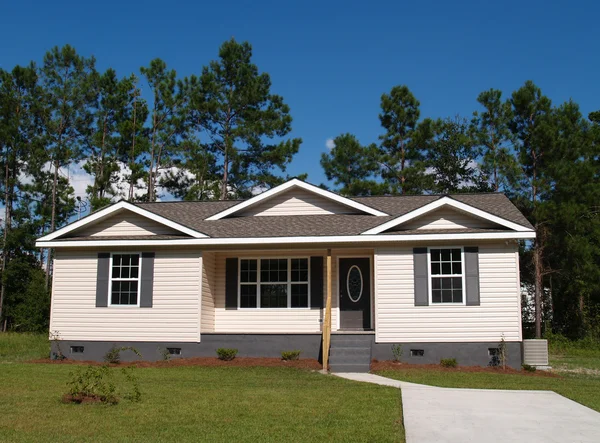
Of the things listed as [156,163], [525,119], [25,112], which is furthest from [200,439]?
[25,112]

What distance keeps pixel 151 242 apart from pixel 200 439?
9862mm

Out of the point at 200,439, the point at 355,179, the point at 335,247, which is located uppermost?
the point at 355,179

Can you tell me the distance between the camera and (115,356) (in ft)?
54.3

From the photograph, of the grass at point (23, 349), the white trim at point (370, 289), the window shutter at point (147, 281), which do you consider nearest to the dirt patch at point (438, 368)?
the white trim at point (370, 289)

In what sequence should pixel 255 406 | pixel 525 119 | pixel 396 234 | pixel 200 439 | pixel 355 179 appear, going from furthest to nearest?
pixel 355 179
pixel 525 119
pixel 396 234
pixel 255 406
pixel 200 439

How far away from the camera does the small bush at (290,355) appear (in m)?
15.8

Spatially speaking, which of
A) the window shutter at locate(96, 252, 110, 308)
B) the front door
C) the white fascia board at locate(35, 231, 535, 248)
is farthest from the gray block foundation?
the white fascia board at locate(35, 231, 535, 248)

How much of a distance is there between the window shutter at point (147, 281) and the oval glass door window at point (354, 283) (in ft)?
16.9

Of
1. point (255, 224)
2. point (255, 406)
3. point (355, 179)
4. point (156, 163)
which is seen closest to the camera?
point (255, 406)

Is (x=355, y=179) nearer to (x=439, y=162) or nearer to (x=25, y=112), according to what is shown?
(x=439, y=162)

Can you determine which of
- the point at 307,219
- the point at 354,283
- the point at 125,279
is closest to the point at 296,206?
the point at 307,219

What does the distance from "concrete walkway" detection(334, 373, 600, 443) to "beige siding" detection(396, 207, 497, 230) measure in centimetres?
531

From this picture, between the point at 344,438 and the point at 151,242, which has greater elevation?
the point at 151,242

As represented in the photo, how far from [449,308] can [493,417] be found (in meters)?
6.98
